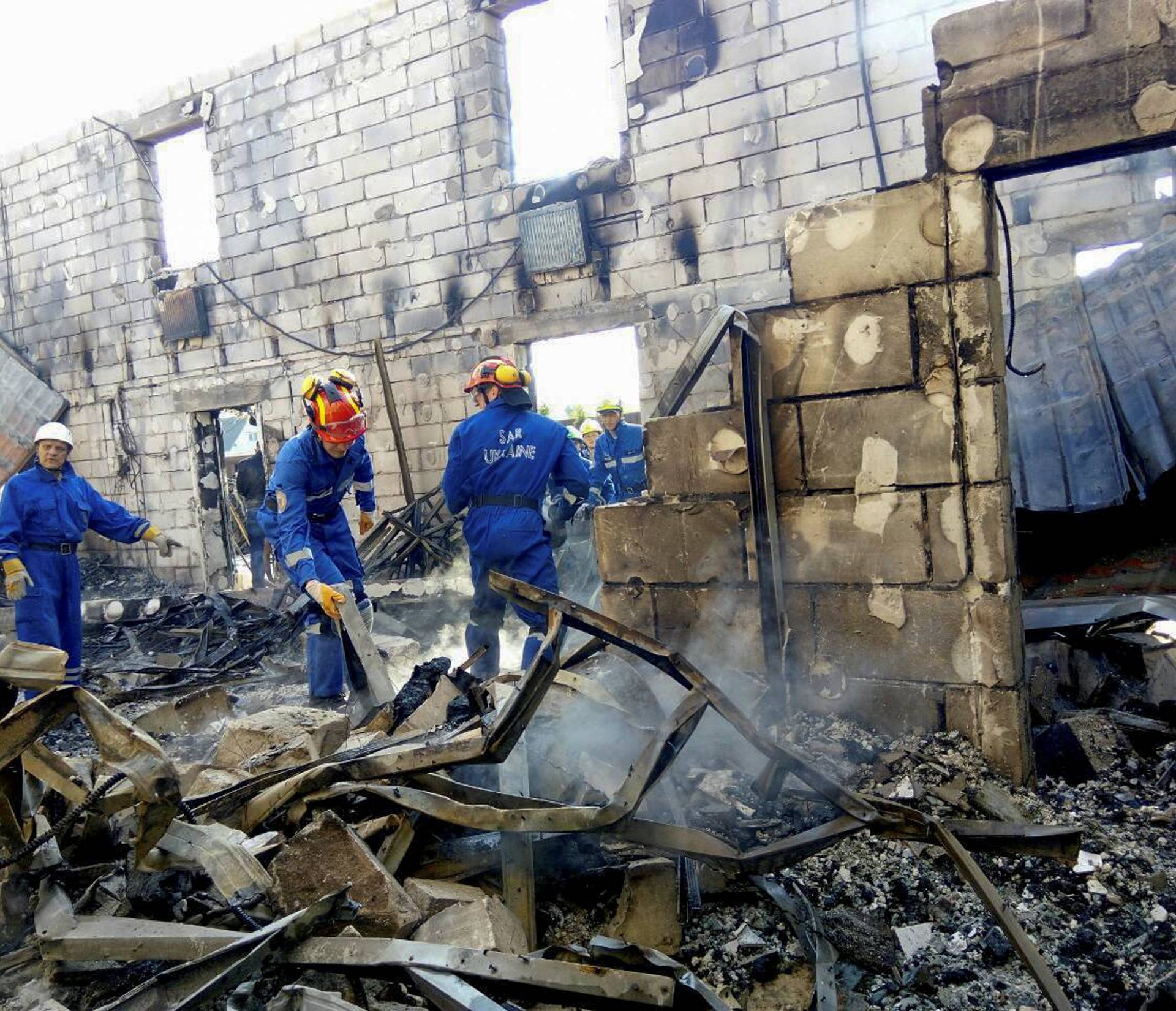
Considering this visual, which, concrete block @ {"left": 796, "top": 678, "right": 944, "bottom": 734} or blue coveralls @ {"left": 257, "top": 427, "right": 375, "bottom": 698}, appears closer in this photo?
concrete block @ {"left": 796, "top": 678, "right": 944, "bottom": 734}

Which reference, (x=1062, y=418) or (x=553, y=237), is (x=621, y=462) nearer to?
(x=553, y=237)

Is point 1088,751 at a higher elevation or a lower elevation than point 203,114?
lower

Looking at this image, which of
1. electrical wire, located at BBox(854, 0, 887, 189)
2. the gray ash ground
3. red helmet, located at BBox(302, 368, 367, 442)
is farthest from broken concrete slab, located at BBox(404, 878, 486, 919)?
electrical wire, located at BBox(854, 0, 887, 189)

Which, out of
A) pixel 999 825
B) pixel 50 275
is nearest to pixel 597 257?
pixel 999 825

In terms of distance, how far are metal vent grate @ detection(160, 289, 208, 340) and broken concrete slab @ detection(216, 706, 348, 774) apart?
28.0 ft

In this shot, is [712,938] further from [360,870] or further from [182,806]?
[182,806]

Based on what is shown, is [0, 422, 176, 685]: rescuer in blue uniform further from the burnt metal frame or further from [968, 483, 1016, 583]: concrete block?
[968, 483, 1016, 583]: concrete block

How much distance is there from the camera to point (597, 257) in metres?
8.41

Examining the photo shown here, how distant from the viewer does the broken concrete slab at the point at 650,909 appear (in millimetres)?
2725

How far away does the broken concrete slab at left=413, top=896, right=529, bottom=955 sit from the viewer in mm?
2453

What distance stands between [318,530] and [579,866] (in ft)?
9.69

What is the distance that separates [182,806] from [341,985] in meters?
0.92

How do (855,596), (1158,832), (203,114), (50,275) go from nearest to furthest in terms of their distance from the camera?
1. (1158,832)
2. (855,596)
3. (203,114)
4. (50,275)

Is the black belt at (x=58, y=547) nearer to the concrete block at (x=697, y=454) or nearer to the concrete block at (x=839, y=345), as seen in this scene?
the concrete block at (x=697, y=454)
